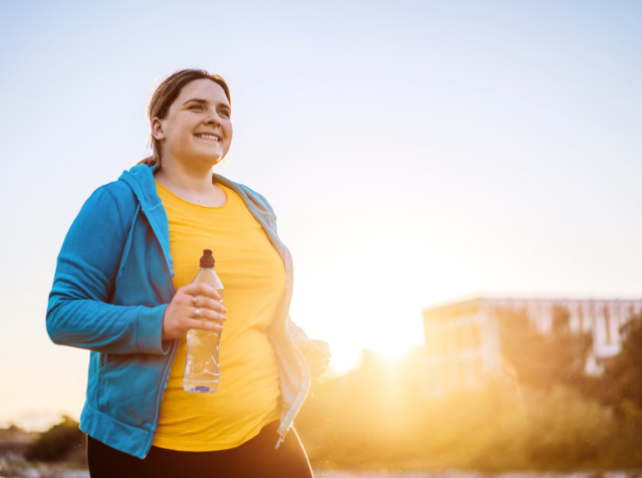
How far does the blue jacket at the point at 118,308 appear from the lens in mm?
1589

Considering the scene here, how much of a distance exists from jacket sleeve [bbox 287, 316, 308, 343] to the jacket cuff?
2.35 feet

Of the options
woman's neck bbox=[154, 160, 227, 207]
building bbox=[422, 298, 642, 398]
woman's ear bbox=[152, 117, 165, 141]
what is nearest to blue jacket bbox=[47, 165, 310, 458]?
woman's neck bbox=[154, 160, 227, 207]

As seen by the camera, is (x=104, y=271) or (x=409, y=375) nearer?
(x=104, y=271)

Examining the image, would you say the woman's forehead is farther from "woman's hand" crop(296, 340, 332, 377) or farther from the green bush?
the green bush

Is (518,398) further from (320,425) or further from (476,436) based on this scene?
(320,425)

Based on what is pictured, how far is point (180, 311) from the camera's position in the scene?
1.55m

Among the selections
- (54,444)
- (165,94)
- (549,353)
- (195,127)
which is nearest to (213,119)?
(195,127)

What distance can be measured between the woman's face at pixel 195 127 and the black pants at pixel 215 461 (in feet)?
3.00

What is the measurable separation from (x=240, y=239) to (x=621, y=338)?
28171 millimetres

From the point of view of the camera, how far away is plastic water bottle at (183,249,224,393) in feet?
5.65

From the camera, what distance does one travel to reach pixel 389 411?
36.2m

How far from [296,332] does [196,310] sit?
2.63 ft

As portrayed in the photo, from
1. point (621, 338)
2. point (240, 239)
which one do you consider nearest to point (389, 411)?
point (621, 338)

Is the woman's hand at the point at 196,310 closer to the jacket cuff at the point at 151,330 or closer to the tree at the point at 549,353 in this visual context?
the jacket cuff at the point at 151,330
